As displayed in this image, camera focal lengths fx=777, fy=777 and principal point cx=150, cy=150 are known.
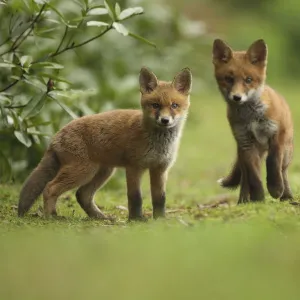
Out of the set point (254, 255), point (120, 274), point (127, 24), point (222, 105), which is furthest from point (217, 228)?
point (222, 105)

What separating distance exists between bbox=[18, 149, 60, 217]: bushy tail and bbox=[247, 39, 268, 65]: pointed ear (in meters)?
1.73

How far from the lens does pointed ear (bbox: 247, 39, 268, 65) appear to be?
6.07 metres

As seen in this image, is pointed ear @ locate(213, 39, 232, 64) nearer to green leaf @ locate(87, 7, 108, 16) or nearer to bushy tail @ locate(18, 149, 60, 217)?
green leaf @ locate(87, 7, 108, 16)

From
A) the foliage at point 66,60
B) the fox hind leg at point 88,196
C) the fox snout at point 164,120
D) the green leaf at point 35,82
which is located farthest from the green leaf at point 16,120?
the fox snout at point 164,120

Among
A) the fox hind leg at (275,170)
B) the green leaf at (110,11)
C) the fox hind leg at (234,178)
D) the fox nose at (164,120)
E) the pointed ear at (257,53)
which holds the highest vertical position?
the green leaf at (110,11)

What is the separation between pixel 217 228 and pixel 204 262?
954 millimetres

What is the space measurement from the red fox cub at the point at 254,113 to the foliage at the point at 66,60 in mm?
762

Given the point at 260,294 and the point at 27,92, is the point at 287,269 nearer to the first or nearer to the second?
the point at 260,294

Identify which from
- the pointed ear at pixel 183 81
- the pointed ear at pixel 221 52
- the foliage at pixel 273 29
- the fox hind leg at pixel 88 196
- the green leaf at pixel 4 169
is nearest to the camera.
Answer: the pointed ear at pixel 183 81

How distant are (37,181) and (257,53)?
2.00 meters

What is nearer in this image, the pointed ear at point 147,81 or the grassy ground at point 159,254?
the grassy ground at point 159,254

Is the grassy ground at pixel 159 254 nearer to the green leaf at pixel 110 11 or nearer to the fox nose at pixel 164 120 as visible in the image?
the fox nose at pixel 164 120

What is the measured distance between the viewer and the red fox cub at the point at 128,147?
582cm

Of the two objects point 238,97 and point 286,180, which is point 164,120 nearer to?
point 238,97
